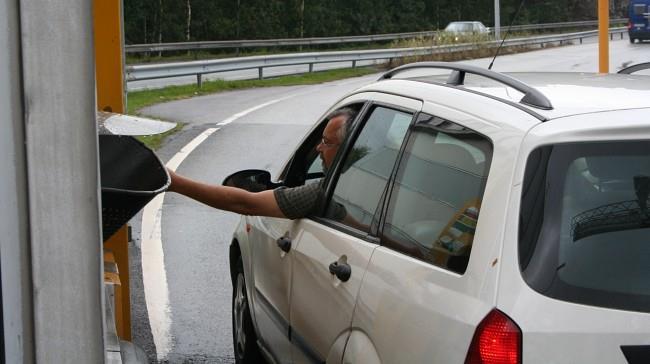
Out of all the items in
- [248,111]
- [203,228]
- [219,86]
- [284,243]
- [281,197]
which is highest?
[281,197]

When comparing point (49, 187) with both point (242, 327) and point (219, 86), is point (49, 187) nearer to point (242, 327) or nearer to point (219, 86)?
point (242, 327)

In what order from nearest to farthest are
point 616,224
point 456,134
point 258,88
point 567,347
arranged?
point 567,347 → point 616,224 → point 456,134 → point 258,88

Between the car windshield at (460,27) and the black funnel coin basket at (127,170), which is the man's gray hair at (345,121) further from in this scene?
the car windshield at (460,27)

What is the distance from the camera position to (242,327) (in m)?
5.89

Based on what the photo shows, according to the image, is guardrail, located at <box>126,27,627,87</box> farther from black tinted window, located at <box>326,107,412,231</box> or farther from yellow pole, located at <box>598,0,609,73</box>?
black tinted window, located at <box>326,107,412,231</box>

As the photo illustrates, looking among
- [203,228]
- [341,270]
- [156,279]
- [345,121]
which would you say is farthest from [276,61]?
[341,270]

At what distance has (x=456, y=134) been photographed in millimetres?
3609

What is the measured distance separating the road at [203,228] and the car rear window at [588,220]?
12.0 feet

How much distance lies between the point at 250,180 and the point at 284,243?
0.51 meters

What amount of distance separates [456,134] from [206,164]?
10.7m

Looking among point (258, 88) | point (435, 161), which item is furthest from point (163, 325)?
point (258, 88)

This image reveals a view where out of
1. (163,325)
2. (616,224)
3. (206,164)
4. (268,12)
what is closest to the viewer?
(616,224)

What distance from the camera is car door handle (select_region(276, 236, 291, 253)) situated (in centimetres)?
480

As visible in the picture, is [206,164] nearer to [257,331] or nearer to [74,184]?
[257,331]
